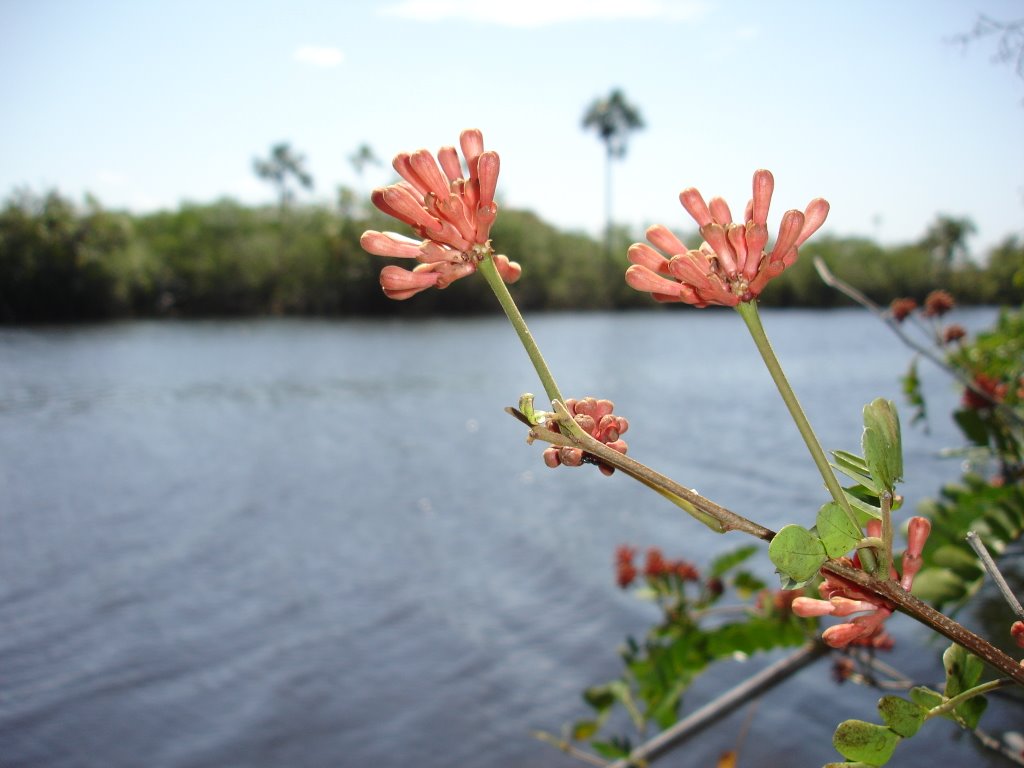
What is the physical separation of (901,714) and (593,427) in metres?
0.35

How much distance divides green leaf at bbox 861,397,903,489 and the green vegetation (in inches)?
2129

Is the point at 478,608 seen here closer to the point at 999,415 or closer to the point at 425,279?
the point at 999,415

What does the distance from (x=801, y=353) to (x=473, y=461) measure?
26080 millimetres

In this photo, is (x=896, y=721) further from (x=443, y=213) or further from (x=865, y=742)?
(x=443, y=213)

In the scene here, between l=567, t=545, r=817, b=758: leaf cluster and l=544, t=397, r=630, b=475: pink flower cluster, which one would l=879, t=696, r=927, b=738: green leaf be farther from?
l=567, t=545, r=817, b=758: leaf cluster

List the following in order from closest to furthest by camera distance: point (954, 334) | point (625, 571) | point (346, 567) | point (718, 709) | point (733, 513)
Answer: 1. point (733, 513)
2. point (954, 334)
3. point (718, 709)
4. point (625, 571)
5. point (346, 567)

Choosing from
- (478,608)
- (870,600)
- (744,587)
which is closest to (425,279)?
(870,600)

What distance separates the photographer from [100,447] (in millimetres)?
18719

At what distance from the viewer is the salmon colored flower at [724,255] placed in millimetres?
625

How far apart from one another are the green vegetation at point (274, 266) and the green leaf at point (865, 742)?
5407 centimetres

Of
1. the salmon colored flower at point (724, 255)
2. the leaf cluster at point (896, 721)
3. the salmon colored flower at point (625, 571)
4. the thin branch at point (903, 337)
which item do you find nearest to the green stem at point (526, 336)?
the salmon colored flower at point (724, 255)

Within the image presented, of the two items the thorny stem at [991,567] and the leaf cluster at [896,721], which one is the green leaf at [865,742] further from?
the thorny stem at [991,567]

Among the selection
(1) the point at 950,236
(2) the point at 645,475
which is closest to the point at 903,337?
(2) the point at 645,475

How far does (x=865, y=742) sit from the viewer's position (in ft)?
2.18
